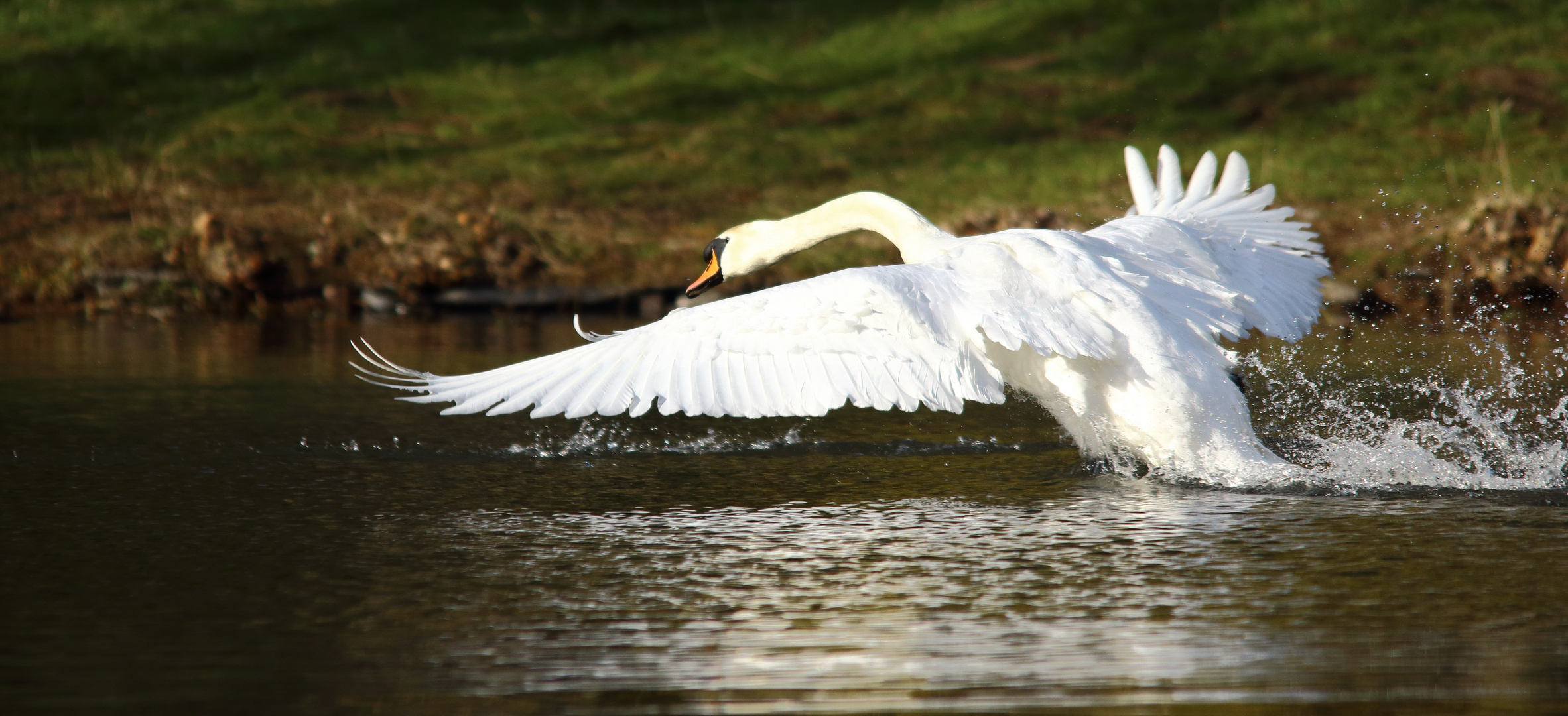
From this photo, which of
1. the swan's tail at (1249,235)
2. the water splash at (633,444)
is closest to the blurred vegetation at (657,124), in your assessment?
the swan's tail at (1249,235)

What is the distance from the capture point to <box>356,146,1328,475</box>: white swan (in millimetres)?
5586

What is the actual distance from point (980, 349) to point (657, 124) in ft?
40.3

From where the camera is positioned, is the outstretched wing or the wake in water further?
the wake in water

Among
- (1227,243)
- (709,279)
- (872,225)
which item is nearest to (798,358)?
(872,225)

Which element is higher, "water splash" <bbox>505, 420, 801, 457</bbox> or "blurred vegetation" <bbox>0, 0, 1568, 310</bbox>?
"blurred vegetation" <bbox>0, 0, 1568, 310</bbox>

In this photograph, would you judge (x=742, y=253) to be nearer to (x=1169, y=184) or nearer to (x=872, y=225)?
(x=872, y=225)

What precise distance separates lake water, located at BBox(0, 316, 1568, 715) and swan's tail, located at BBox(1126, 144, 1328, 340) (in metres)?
0.58

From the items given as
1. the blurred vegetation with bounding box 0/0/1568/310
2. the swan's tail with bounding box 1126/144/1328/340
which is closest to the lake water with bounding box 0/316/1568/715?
the swan's tail with bounding box 1126/144/1328/340

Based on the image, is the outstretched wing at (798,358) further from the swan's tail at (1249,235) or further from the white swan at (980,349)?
the swan's tail at (1249,235)

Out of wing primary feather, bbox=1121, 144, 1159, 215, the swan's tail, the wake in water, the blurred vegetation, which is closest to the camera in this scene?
the wake in water

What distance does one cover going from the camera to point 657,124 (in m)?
17.7

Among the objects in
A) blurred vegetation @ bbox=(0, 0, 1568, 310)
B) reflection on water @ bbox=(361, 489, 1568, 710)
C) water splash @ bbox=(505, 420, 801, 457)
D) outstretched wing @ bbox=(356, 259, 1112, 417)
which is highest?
blurred vegetation @ bbox=(0, 0, 1568, 310)

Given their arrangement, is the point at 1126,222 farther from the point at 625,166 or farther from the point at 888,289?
the point at 625,166

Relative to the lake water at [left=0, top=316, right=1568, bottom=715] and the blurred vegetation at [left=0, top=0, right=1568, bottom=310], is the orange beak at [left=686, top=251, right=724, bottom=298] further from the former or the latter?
the blurred vegetation at [left=0, top=0, right=1568, bottom=310]
